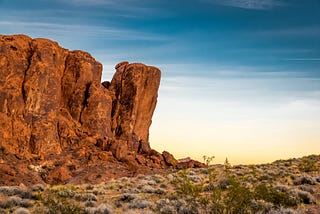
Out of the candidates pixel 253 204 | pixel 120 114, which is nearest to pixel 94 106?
pixel 120 114

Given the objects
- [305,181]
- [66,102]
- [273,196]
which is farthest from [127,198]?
→ [66,102]

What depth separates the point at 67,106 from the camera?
60406 millimetres

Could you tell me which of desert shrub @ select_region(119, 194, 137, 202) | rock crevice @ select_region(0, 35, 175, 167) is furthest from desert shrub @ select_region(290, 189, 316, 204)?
rock crevice @ select_region(0, 35, 175, 167)

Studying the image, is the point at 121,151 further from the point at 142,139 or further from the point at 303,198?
the point at 303,198

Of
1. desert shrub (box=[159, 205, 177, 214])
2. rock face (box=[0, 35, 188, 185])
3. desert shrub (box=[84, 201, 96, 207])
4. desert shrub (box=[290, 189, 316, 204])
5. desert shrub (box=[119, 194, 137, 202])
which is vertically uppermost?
rock face (box=[0, 35, 188, 185])

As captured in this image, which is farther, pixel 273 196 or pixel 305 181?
pixel 305 181

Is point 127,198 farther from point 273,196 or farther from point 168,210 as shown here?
point 273,196

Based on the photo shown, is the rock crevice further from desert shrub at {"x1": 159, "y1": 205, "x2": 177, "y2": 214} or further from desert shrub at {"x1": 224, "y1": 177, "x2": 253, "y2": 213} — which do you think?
desert shrub at {"x1": 224, "y1": 177, "x2": 253, "y2": 213}

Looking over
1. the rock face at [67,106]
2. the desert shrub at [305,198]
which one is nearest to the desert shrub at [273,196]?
the desert shrub at [305,198]

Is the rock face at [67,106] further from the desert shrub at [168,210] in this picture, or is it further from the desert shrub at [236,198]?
the desert shrub at [236,198]

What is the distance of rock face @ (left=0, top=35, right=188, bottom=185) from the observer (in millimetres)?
48188

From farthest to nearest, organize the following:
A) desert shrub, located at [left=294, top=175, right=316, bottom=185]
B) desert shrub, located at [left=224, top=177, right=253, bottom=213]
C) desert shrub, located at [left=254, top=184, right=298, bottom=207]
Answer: desert shrub, located at [left=294, top=175, right=316, bottom=185]
desert shrub, located at [left=254, top=184, right=298, bottom=207]
desert shrub, located at [left=224, top=177, right=253, bottom=213]

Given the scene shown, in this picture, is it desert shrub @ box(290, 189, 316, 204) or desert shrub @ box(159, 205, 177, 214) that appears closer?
desert shrub @ box(159, 205, 177, 214)

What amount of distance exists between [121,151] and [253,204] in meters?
43.5
